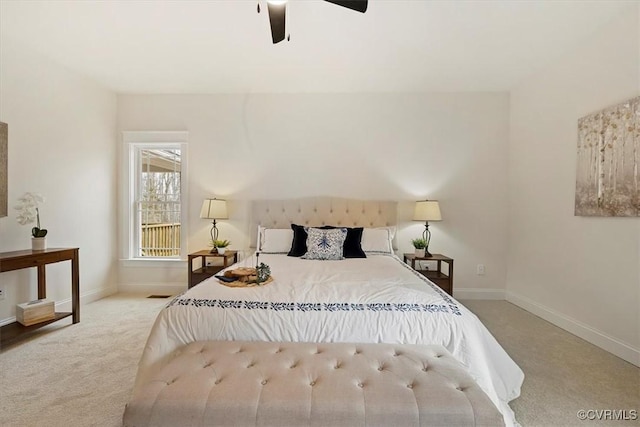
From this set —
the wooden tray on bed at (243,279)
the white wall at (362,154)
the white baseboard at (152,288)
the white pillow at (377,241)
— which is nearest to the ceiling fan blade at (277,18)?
the wooden tray on bed at (243,279)

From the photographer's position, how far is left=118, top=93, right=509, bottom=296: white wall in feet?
13.3

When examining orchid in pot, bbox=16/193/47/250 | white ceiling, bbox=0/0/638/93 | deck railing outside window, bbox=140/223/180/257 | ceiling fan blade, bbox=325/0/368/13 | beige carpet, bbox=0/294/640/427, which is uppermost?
white ceiling, bbox=0/0/638/93

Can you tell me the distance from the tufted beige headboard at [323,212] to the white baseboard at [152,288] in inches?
55.4

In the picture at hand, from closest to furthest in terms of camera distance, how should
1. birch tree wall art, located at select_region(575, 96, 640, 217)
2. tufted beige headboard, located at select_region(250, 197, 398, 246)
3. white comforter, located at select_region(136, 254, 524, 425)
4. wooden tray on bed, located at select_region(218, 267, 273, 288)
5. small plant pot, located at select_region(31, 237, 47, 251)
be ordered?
white comforter, located at select_region(136, 254, 524, 425), wooden tray on bed, located at select_region(218, 267, 273, 288), birch tree wall art, located at select_region(575, 96, 640, 217), small plant pot, located at select_region(31, 237, 47, 251), tufted beige headboard, located at select_region(250, 197, 398, 246)

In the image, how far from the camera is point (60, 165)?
3391 mm

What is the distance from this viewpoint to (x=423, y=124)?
13.4 feet

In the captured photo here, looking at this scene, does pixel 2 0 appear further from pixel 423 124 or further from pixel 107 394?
pixel 423 124

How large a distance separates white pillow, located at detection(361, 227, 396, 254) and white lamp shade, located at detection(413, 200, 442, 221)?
495 mm

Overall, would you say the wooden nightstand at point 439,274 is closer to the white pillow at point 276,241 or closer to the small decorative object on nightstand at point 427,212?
the small decorative object on nightstand at point 427,212

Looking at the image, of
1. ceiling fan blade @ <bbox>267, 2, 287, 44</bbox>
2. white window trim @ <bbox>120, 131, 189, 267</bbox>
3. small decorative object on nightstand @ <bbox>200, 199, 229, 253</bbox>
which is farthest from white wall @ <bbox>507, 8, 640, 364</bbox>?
white window trim @ <bbox>120, 131, 189, 267</bbox>

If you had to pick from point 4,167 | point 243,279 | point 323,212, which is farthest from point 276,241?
point 4,167

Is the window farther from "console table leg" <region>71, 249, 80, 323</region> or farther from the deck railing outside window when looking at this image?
"console table leg" <region>71, 249, 80, 323</region>

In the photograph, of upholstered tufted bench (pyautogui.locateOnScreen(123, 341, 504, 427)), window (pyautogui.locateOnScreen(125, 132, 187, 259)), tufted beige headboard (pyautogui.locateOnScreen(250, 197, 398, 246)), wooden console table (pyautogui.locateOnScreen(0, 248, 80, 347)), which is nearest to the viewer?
upholstered tufted bench (pyautogui.locateOnScreen(123, 341, 504, 427))

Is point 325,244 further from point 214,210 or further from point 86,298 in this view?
point 86,298
